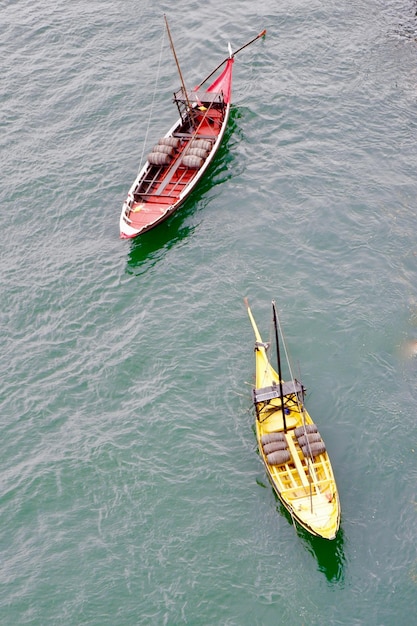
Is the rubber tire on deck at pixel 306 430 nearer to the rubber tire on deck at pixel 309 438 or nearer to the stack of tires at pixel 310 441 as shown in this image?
the stack of tires at pixel 310 441

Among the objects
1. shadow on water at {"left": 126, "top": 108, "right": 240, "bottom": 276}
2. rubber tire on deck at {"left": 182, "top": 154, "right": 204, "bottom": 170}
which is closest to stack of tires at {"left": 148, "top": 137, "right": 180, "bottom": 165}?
rubber tire on deck at {"left": 182, "top": 154, "right": 204, "bottom": 170}

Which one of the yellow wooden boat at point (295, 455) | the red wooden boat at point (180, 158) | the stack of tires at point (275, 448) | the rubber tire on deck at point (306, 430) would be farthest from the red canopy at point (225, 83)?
the stack of tires at point (275, 448)

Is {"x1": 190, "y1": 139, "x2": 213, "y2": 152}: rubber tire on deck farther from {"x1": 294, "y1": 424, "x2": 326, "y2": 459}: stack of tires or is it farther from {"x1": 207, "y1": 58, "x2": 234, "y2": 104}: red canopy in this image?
{"x1": 294, "y1": 424, "x2": 326, "y2": 459}: stack of tires

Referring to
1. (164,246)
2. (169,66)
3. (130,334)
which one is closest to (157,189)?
(164,246)

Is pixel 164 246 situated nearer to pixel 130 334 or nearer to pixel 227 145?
pixel 130 334

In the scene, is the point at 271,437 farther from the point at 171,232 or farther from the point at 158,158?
the point at 158,158

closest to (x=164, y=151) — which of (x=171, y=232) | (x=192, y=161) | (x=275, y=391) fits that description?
(x=192, y=161)
